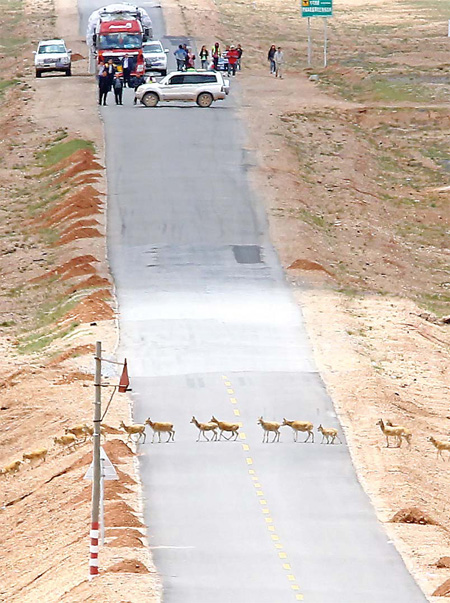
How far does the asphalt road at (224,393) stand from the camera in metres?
23.7

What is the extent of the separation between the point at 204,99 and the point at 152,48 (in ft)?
27.5

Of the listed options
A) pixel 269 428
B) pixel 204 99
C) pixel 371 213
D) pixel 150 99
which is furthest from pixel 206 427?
pixel 204 99

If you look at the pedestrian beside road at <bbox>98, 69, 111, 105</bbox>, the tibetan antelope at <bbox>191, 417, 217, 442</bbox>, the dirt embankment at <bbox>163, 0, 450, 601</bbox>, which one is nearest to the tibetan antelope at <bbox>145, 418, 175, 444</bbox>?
the tibetan antelope at <bbox>191, 417, 217, 442</bbox>

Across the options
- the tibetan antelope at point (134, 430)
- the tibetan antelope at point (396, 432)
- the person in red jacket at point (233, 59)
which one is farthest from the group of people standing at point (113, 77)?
the tibetan antelope at point (396, 432)

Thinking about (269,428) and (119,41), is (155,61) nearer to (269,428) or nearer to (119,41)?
(119,41)

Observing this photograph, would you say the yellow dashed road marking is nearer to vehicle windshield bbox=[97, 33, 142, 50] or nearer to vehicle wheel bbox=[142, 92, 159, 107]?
vehicle wheel bbox=[142, 92, 159, 107]

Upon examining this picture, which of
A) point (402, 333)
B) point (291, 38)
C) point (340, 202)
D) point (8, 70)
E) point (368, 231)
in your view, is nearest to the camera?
point (402, 333)

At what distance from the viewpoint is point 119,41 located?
7188cm

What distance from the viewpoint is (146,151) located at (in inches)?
2408

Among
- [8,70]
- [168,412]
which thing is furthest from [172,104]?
[168,412]

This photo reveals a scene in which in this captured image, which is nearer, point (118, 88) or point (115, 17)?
point (118, 88)

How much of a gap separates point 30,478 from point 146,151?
32.5 m

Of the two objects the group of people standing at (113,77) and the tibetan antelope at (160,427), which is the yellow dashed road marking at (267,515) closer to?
the tibetan antelope at (160,427)

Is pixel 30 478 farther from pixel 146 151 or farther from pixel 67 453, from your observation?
pixel 146 151
